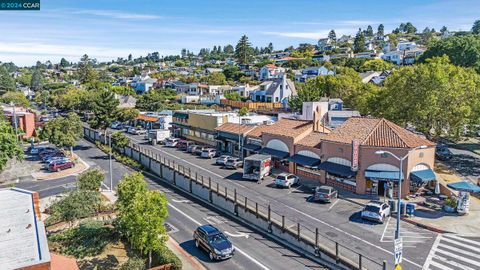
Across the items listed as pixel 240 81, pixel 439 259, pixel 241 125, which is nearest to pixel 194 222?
pixel 439 259

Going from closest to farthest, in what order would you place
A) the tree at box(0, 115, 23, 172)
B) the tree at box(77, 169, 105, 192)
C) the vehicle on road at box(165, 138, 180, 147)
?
1. the tree at box(77, 169, 105, 192)
2. the tree at box(0, 115, 23, 172)
3. the vehicle on road at box(165, 138, 180, 147)

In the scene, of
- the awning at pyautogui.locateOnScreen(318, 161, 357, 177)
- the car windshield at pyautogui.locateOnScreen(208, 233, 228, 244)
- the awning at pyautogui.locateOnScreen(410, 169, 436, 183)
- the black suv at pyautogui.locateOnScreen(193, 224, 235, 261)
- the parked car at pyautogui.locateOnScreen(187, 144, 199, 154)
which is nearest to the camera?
the black suv at pyautogui.locateOnScreen(193, 224, 235, 261)

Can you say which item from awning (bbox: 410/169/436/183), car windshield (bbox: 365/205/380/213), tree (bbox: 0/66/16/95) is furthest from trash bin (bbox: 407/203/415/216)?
tree (bbox: 0/66/16/95)

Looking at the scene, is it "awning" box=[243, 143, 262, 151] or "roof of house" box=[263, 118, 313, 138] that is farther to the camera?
"awning" box=[243, 143, 262, 151]

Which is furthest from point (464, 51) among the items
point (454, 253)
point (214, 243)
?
point (214, 243)

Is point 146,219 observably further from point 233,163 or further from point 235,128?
point 235,128

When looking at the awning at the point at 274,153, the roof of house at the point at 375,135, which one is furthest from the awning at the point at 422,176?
the awning at the point at 274,153

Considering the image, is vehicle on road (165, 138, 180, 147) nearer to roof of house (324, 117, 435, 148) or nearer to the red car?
the red car
